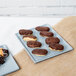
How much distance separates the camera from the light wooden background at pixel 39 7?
1874 mm

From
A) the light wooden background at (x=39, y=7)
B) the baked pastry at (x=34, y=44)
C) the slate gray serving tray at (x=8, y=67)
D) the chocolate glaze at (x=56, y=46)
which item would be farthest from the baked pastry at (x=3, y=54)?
the light wooden background at (x=39, y=7)

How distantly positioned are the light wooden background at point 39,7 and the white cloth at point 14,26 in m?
0.61

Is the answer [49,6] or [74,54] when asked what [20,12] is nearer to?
[49,6]

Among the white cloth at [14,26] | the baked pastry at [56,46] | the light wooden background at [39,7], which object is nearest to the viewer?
the baked pastry at [56,46]

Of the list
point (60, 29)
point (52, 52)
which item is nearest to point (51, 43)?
point (52, 52)

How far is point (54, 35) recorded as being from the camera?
1.11 meters

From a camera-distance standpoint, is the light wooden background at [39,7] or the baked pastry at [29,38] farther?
the light wooden background at [39,7]

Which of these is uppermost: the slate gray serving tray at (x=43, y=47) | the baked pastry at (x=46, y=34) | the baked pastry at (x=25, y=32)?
the baked pastry at (x=25, y=32)

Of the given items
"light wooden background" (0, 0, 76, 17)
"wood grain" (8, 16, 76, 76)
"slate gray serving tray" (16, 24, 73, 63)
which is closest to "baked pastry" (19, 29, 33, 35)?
"slate gray serving tray" (16, 24, 73, 63)

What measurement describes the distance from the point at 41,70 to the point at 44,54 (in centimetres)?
10

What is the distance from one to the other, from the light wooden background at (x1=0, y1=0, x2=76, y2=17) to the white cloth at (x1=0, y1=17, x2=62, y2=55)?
61cm

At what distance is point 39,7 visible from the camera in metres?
1.91

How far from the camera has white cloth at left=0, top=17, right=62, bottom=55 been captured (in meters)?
1.06

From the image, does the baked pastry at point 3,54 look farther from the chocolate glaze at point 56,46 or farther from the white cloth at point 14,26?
the chocolate glaze at point 56,46
